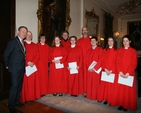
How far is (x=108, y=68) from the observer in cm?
360

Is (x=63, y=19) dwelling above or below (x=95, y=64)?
above

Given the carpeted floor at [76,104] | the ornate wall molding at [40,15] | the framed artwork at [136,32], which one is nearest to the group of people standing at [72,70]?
the carpeted floor at [76,104]

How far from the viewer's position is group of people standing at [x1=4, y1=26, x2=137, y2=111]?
322cm

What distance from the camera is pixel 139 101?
4195 mm

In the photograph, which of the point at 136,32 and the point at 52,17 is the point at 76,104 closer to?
the point at 52,17

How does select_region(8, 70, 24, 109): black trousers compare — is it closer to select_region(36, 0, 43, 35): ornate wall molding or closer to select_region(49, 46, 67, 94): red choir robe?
select_region(49, 46, 67, 94): red choir robe

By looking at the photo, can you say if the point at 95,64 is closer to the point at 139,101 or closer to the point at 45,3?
the point at 139,101

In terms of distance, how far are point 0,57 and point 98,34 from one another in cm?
667

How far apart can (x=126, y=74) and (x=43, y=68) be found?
2426 mm

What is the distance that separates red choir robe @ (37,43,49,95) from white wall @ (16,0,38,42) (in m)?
0.78

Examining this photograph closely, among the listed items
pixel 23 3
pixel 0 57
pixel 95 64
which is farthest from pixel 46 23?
pixel 95 64

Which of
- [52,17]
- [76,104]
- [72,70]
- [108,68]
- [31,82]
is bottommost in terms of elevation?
[76,104]

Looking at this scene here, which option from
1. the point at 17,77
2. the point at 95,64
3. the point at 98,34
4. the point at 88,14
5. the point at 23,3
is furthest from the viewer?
the point at 98,34

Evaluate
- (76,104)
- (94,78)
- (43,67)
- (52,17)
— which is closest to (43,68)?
(43,67)
